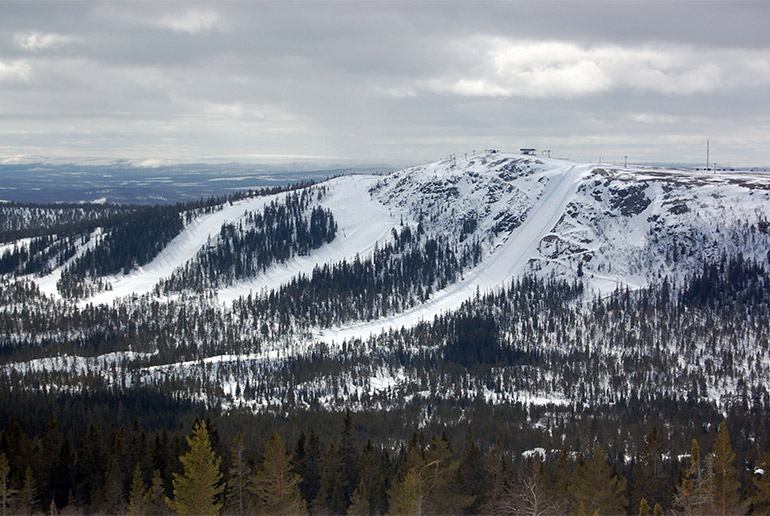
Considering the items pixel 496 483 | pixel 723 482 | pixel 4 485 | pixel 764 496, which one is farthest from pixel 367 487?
pixel 764 496

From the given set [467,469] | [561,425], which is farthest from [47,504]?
[561,425]

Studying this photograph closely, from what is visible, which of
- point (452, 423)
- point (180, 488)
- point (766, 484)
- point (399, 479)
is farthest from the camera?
point (452, 423)

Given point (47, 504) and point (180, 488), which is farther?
point (47, 504)

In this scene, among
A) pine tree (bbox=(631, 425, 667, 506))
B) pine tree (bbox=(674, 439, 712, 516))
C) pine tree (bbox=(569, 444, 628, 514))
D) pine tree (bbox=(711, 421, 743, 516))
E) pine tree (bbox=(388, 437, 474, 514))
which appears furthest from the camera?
pine tree (bbox=(631, 425, 667, 506))

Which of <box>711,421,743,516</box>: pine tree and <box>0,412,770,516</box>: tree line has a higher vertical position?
<box>711,421,743,516</box>: pine tree

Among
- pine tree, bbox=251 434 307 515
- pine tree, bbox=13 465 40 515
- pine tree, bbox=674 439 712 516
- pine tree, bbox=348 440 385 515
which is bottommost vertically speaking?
pine tree, bbox=348 440 385 515

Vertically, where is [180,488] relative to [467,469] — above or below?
above

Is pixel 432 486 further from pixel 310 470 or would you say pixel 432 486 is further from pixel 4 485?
pixel 4 485

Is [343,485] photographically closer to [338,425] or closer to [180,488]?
[180,488]

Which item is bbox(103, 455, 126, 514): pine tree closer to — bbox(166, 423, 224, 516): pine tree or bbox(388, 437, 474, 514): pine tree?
bbox(166, 423, 224, 516): pine tree

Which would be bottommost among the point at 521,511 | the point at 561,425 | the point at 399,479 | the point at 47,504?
the point at 561,425

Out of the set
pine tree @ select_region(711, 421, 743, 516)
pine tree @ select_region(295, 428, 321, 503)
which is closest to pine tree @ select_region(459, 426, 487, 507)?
pine tree @ select_region(295, 428, 321, 503)
